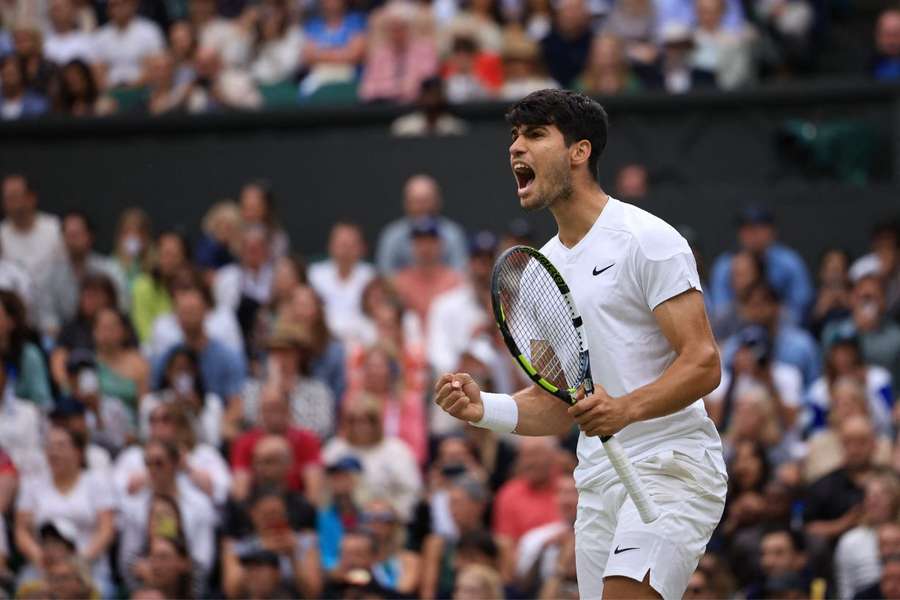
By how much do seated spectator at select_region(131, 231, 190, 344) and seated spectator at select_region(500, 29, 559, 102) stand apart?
2.84 metres

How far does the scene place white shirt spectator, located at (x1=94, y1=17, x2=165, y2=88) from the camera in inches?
590

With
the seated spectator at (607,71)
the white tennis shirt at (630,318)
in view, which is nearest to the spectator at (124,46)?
the seated spectator at (607,71)

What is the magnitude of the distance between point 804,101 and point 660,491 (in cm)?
874

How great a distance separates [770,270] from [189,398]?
4075mm

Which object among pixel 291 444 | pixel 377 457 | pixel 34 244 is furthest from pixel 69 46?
pixel 377 457

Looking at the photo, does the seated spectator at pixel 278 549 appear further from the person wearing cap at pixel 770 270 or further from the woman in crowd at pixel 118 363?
the person wearing cap at pixel 770 270

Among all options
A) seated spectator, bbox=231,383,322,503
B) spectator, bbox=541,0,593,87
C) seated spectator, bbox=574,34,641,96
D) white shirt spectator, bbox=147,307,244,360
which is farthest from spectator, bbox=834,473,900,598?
spectator, bbox=541,0,593,87

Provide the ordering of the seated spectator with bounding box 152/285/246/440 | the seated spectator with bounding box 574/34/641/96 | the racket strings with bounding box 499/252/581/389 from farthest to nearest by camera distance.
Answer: the seated spectator with bounding box 574/34/641/96
the seated spectator with bounding box 152/285/246/440
the racket strings with bounding box 499/252/581/389

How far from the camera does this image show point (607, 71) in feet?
45.1

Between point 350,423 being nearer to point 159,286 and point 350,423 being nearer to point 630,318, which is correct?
point 159,286

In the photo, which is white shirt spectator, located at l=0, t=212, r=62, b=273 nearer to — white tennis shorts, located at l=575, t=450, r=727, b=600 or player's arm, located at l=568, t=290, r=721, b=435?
white tennis shorts, located at l=575, t=450, r=727, b=600

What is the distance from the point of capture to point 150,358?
11.9 meters

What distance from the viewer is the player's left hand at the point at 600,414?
5188 millimetres

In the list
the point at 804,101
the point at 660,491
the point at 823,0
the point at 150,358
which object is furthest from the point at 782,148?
the point at 660,491
